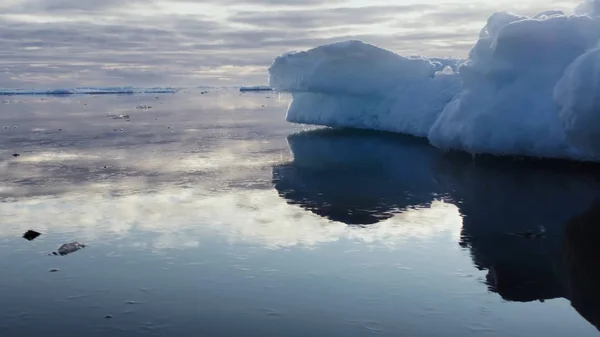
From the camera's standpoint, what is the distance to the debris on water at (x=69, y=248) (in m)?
12.2

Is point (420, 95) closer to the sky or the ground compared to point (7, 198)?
closer to the sky

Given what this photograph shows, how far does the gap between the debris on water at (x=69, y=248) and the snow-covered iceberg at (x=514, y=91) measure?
509 inches

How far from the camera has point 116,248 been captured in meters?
12.5

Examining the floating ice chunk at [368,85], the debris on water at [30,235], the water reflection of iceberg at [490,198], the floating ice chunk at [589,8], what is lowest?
the debris on water at [30,235]

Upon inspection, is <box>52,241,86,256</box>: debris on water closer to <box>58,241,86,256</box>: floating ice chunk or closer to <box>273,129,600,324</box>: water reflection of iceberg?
<box>58,241,86,256</box>: floating ice chunk

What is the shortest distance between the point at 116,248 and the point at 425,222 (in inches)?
255

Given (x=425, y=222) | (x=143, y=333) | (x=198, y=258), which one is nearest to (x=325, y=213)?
(x=425, y=222)

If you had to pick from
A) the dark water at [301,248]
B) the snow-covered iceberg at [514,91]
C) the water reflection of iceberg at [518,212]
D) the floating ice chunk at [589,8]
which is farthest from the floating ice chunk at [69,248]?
the floating ice chunk at [589,8]

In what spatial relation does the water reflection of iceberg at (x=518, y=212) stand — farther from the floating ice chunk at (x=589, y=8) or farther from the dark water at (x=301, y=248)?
the floating ice chunk at (x=589, y=8)

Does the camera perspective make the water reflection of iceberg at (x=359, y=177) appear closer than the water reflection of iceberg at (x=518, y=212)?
No

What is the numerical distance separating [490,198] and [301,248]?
6701mm

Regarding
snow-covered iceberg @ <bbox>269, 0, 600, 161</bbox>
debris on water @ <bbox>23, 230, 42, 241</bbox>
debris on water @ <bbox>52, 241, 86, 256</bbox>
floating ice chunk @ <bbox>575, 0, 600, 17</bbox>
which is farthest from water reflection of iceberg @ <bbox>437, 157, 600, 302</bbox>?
debris on water @ <bbox>23, 230, 42, 241</bbox>

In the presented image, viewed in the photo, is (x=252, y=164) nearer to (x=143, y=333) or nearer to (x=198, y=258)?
(x=198, y=258)

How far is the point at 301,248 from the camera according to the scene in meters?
12.6
